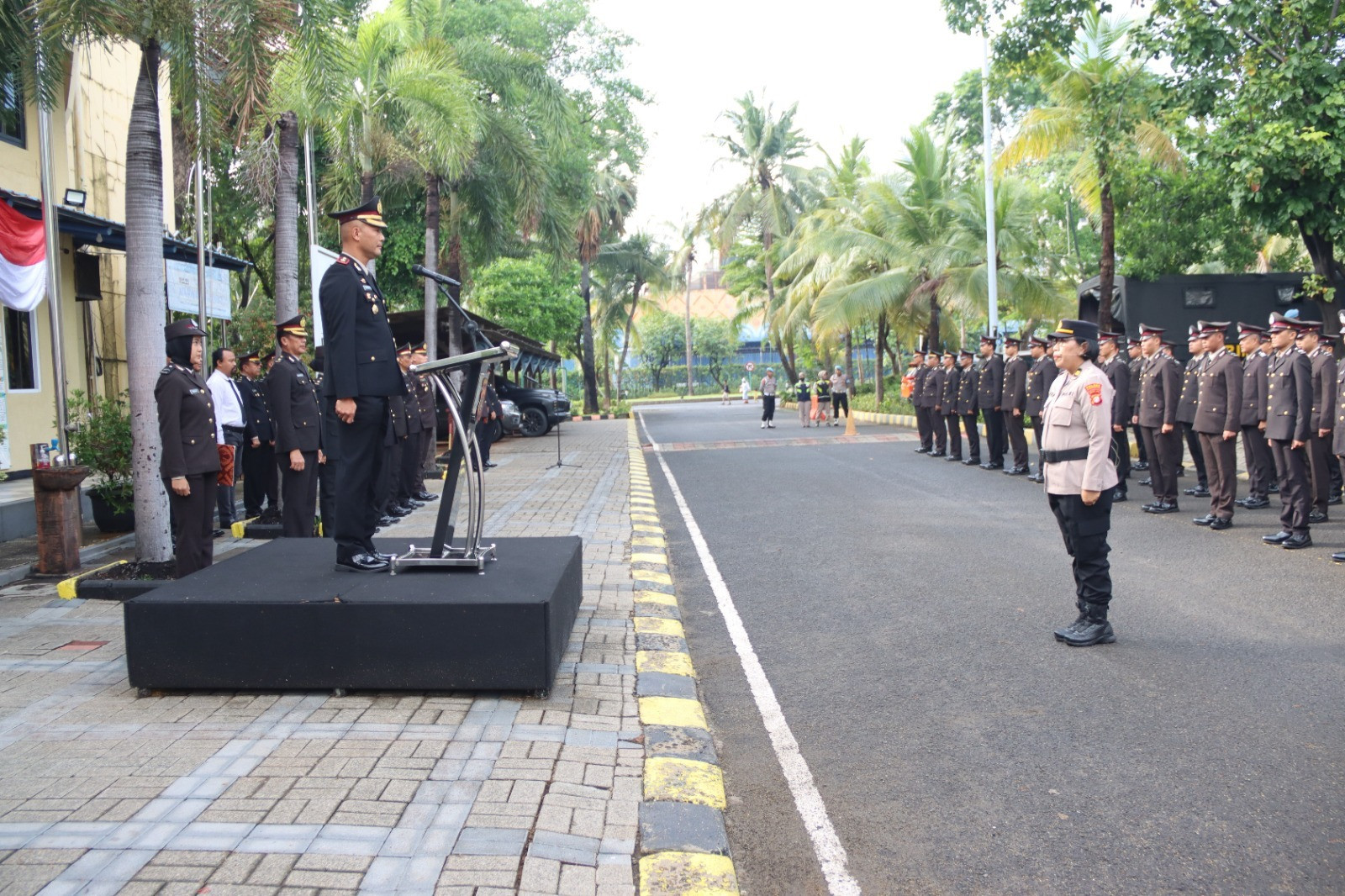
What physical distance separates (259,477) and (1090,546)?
902 cm

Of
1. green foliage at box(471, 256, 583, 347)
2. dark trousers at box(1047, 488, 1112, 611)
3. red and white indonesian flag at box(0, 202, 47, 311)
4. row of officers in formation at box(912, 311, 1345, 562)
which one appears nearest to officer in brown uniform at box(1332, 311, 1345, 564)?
row of officers in formation at box(912, 311, 1345, 562)

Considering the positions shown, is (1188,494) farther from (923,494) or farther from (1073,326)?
(1073,326)

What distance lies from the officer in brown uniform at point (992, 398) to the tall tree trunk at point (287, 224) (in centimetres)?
1052

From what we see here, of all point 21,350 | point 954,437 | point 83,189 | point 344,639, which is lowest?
point 344,639

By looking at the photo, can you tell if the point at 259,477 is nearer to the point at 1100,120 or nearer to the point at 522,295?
the point at 1100,120

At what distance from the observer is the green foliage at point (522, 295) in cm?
3120

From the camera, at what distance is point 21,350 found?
14.1m

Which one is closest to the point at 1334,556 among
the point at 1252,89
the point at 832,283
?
the point at 1252,89

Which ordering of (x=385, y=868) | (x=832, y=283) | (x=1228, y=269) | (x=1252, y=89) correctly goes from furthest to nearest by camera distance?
(x=832, y=283), (x=1228, y=269), (x=1252, y=89), (x=385, y=868)

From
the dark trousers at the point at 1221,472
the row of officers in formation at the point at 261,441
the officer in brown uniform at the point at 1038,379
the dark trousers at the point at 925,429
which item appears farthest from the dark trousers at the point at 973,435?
the row of officers in formation at the point at 261,441

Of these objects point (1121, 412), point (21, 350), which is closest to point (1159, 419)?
point (1121, 412)

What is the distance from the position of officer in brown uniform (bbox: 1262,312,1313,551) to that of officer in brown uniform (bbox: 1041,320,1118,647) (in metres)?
4.06

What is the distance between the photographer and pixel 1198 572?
8.17m

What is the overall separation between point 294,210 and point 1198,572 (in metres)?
10.5
